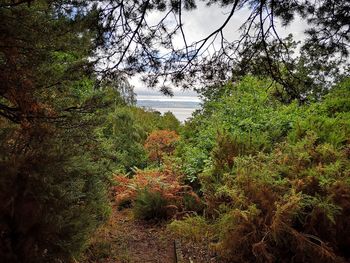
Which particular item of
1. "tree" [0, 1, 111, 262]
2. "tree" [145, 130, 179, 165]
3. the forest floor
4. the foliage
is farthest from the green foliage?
"tree" [145, 130, 179, 165]

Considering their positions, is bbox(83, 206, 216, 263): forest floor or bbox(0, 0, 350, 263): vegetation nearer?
bbox(0, 0, 350, 263): vegetation

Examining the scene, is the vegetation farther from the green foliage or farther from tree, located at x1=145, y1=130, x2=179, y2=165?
tree, located at x1=145, y1=130, x2=179, y2=165

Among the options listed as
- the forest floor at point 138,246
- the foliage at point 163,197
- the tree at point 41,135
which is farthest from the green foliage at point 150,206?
the tree at point 41,135

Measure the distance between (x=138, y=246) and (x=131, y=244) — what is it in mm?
171

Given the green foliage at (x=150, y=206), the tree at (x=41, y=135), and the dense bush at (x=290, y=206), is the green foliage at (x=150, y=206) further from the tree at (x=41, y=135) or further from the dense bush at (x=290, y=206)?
the tree at (x=41, y=135)

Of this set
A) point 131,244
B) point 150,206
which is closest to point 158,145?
point 150,206

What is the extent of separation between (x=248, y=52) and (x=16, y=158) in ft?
9.61

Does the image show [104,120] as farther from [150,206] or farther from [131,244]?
[150,206]

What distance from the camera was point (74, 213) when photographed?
10.7ft

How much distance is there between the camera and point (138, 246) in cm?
602

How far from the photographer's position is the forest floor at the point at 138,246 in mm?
5086

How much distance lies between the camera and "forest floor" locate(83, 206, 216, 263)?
5.09m

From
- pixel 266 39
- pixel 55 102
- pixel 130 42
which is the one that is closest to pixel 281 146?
pixel 266 39

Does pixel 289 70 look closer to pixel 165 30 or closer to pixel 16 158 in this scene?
pixel 165 30
